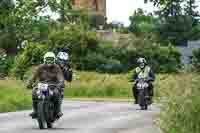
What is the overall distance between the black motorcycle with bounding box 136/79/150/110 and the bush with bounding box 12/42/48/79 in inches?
1310

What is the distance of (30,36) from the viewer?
6234 centimetres

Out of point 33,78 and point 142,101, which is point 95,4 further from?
point 33,78

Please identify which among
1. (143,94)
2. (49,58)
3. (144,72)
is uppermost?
(49,58)

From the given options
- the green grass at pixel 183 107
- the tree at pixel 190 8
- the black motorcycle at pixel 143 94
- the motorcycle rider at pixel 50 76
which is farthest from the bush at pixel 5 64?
the green grass at pixel 183 107

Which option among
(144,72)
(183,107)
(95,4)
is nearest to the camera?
(183,107)

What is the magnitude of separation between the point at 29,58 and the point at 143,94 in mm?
35389

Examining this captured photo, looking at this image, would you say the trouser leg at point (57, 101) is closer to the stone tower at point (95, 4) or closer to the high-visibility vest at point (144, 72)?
the high-visibility vest at point (144, 72)

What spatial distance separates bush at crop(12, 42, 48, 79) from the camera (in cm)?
6297

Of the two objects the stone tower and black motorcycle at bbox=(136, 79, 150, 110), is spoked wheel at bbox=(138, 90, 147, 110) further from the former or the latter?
the stone tower

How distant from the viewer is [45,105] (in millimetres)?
18750

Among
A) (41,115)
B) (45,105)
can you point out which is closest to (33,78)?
(45,105)

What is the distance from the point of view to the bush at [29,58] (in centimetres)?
6297

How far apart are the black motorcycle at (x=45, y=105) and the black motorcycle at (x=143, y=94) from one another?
10.2m

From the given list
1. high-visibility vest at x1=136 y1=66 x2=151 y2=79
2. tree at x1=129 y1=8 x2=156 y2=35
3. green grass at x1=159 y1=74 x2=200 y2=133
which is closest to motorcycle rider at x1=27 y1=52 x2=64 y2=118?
green grass at x1=159 y1=74 x2=200 y2=133
